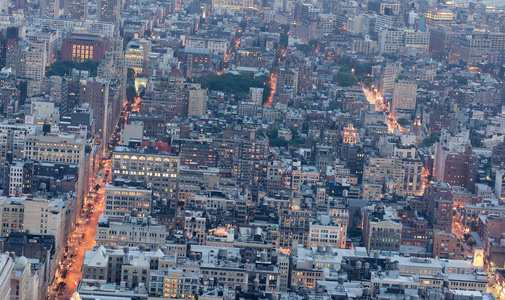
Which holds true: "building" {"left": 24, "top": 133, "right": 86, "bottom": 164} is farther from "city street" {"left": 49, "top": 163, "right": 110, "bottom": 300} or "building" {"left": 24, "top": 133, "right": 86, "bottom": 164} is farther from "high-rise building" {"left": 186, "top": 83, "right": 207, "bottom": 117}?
"high-rise building" {"left": 186, "top": 83, "right": 207, "bottom": 117}

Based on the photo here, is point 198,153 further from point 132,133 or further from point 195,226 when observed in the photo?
point 195,226

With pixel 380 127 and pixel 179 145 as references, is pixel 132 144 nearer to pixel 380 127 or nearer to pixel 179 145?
pixel 179 145

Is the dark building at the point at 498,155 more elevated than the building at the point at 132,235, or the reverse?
the dark building at the point at 498,155

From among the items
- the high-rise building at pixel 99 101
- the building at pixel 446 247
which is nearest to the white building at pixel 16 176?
the high-rise building at pixel 99 101

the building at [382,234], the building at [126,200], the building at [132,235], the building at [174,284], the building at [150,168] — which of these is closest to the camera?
the building at [174,284]

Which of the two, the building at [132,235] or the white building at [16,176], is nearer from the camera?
the building at [132,235]

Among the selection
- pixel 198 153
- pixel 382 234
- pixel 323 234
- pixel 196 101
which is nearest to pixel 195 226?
pixel 323 234

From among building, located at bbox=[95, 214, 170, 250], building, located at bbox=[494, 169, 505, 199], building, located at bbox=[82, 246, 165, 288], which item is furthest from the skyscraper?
building, located at bbox=[82, 246, 165, 288]

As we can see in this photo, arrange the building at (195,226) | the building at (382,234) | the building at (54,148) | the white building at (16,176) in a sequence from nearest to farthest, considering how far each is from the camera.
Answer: the building at (195,226) → the building at (382,234) → the white building at (16,176) → the building at (54,148)

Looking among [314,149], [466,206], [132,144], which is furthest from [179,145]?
[466,206]

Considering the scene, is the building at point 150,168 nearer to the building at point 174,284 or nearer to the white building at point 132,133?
the white building at point 132,133

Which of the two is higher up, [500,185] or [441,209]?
[500,185]
